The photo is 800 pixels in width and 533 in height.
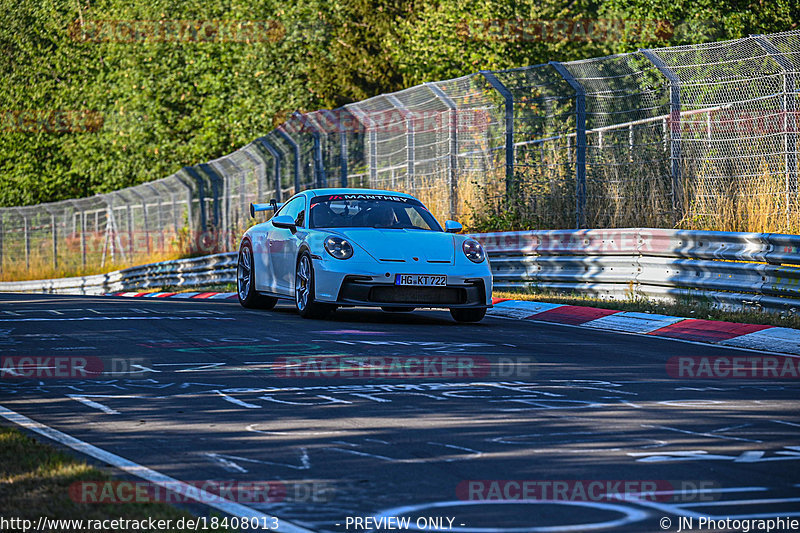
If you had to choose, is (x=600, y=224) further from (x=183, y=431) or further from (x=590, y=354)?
(x=183, y=431)

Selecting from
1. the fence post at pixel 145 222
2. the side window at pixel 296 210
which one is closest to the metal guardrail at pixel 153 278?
the fence post at pixel 145 222

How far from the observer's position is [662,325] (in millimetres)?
12234

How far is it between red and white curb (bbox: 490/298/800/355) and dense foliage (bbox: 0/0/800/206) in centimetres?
1783

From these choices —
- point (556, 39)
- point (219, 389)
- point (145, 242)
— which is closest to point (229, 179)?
point (145, 242)

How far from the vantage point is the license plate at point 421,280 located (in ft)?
39.9

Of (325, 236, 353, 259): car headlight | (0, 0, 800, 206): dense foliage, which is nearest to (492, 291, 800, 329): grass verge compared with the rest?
(325, 236, 353, 259): car headlight

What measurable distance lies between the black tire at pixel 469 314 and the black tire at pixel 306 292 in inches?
52.0

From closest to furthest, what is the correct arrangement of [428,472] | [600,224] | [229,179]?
[428,472] → [600,224] → [229,179]

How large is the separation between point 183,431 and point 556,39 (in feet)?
103

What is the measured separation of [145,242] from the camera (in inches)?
1473

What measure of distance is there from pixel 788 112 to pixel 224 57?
110ft

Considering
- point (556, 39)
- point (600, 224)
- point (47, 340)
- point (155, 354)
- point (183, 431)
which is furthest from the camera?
point (556, 39)

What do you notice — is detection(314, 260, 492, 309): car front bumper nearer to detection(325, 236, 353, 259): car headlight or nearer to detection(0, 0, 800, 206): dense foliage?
detection(325, 236, 353, 259): car headlight

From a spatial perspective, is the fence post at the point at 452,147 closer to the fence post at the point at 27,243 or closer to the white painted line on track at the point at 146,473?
the white painted line on track at the point at 146,473
